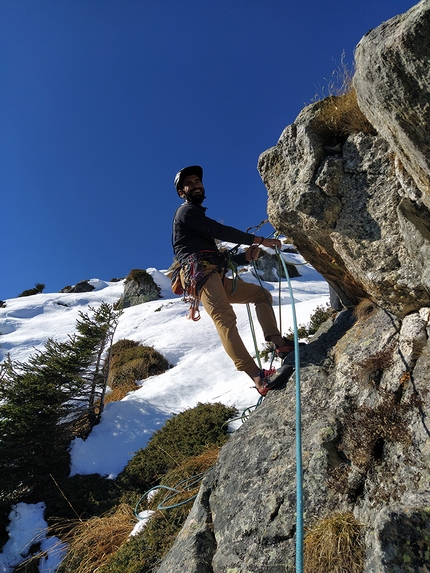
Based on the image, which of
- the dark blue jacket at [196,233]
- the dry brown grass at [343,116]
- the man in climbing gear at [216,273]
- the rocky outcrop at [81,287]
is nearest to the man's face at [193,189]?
the man in climbing gear at [216,273]

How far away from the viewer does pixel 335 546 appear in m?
1.96

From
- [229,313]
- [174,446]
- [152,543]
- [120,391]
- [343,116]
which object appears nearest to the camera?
[343,116]

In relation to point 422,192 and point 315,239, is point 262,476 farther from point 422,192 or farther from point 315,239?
point 422,192

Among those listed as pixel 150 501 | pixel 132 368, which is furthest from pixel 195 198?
pixel 132 368

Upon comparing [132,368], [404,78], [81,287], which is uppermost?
[81,287]

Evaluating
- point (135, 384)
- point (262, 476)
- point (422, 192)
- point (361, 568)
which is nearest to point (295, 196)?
point (422, 192)

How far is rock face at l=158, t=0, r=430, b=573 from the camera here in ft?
5.91

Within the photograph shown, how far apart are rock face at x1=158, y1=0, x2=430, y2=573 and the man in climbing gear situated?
0.38 m

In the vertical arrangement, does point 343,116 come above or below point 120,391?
above

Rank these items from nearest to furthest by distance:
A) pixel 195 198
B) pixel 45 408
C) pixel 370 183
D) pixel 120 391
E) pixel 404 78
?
pixel 404 78
pixel 370 183
pixel 195 198
pixel 45 408
pixel 120 391

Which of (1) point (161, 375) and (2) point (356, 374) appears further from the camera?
(1) point (161, 375)

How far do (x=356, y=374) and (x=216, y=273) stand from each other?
1.95m

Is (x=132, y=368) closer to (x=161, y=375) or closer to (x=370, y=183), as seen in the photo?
→ (x=161, y=375)

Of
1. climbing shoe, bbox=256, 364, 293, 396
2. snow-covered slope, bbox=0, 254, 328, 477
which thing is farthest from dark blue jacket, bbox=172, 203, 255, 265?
snow-covered slope, bbox=0, 254, 328, 477
